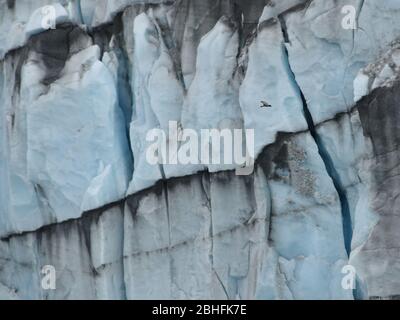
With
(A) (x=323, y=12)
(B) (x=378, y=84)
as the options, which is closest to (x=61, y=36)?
(A) (x=323, y=12)

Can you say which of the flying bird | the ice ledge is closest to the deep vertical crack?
the flying bird

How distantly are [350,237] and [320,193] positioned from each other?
1.89 ft

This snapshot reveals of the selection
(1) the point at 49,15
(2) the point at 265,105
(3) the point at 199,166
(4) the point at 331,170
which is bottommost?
(4) the point at 331,170

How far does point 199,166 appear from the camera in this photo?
40.2 feet

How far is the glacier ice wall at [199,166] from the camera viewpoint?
36.7ft

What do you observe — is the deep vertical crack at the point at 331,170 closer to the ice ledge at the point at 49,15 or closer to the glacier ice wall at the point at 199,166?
the glacier ice wall at the point at 199,166

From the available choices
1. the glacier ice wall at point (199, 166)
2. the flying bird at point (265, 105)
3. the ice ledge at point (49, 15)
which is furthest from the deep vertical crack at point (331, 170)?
the ice ledge at point (49, 15)

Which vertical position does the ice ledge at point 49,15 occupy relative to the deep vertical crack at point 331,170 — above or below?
above

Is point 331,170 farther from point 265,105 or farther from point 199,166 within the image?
point 199,166

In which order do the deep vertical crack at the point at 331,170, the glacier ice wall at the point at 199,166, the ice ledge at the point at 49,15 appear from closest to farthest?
the glacier ice wall at the point at 199,166, the deep vertical crack at the point at 331,170, the ice ledge at the point at 49,15

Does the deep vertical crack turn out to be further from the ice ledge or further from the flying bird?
the ice ledge

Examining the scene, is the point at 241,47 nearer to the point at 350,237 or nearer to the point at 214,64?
Answer: the point at 214,64

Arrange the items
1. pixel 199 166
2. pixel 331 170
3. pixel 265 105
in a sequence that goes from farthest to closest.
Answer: pixel 199 166
pixel 265 105
pixel 331 170

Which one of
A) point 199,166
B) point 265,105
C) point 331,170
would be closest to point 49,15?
point 199,166
